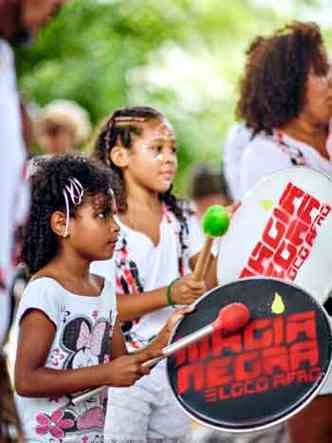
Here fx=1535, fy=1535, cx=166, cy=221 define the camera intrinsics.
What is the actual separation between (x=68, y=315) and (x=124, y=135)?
35.5 inches

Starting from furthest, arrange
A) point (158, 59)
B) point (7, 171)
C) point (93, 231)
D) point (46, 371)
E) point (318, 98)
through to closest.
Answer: point (158, 59)
point (318, 98)
point (93, 231)
point (46, 371)
point (7, 171)

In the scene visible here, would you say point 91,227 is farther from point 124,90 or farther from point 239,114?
point 124,90

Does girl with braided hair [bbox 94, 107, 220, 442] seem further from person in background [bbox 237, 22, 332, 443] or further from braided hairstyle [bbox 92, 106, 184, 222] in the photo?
person in background [bbox 237, 22, 332, 443]

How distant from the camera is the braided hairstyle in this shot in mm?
4898

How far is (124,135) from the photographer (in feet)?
16.1

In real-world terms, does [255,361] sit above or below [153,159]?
below

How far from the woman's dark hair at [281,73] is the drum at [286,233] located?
1.53 feet

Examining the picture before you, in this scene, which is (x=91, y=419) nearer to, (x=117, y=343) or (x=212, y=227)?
(x=117, y=343)

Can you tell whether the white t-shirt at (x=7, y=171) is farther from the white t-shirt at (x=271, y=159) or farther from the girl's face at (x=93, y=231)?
the white t-shirt at (x=271, y=159)

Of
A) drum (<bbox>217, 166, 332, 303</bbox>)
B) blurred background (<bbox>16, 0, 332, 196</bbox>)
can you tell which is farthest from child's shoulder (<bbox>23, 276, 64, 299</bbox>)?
blurred background (<bbox>16, 0, 332, 196</bbox>)

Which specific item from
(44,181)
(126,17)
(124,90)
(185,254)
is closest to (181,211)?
(185,254)

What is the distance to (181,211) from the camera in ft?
16.2

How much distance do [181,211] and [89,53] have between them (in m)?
6.97

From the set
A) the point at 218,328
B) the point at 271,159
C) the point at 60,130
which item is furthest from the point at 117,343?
the point at 60,130
